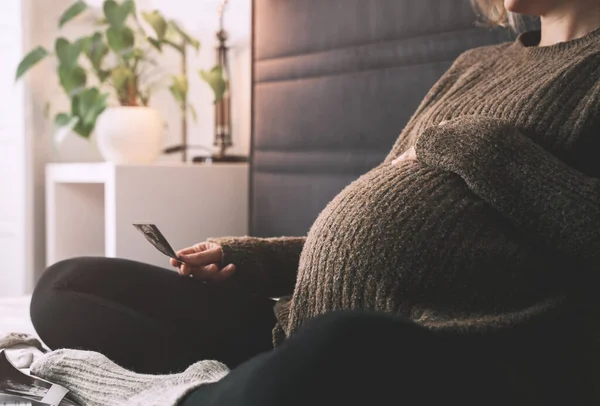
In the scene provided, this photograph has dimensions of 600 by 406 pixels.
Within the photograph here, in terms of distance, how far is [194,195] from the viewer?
86.9 inches

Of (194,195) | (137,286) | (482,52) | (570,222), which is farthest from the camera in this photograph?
(194,195)

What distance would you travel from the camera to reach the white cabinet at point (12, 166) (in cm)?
241

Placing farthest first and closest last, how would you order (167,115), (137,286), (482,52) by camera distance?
(167,115), (482,52), (137,286)

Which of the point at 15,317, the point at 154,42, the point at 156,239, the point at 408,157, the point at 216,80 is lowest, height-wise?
the point at 15,317

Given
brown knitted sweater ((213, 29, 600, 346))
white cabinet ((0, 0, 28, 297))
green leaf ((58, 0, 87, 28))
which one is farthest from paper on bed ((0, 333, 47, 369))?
green leaf ((58, 0, 87, 28))

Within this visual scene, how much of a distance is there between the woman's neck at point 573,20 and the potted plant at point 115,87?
1.33 meters

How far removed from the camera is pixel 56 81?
2.52m

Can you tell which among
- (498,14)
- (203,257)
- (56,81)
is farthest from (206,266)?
(56,81)

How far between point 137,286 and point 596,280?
61 centimetres

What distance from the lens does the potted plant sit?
218cm

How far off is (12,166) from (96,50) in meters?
0.50

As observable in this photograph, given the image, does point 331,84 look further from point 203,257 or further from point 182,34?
point 203,257

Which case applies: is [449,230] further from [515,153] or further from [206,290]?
[206,290]

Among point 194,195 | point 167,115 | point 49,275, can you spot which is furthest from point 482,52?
point 167,115
